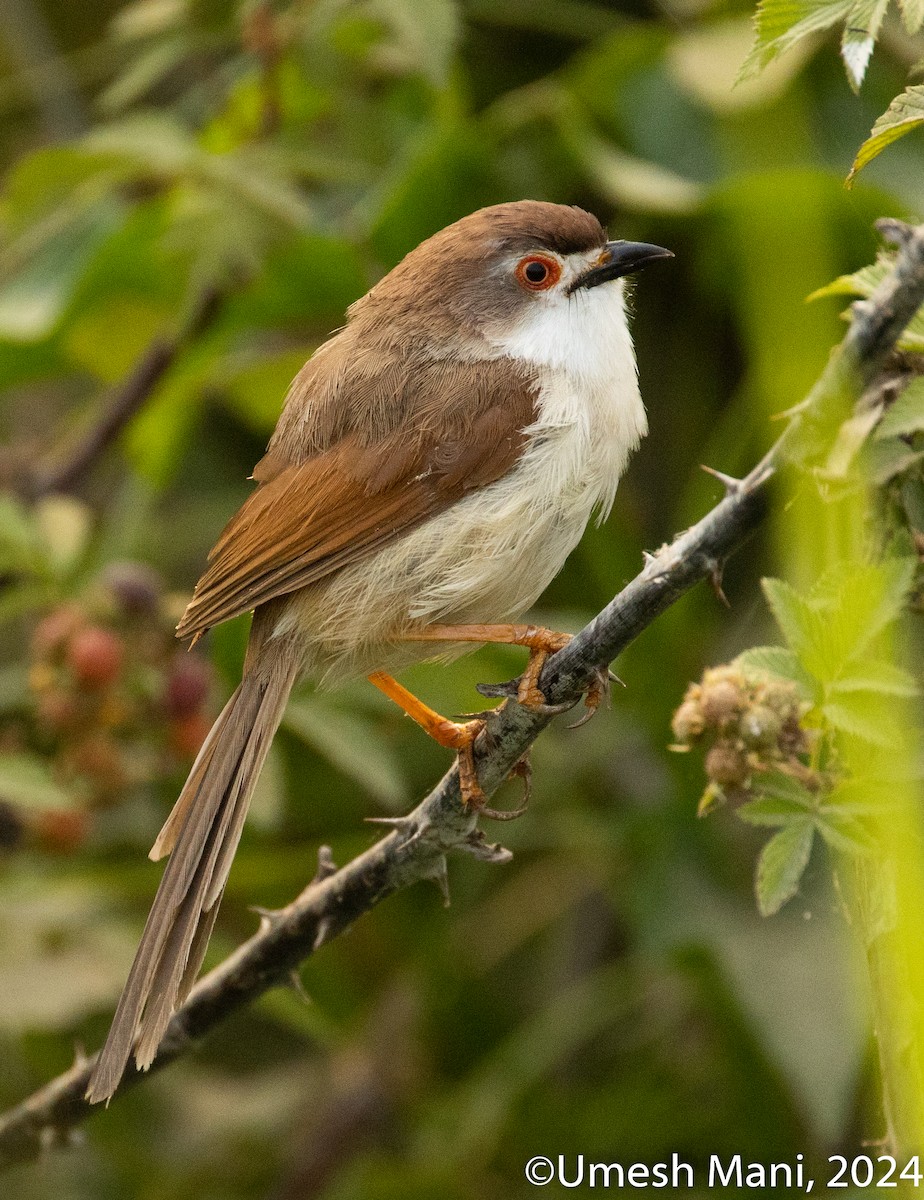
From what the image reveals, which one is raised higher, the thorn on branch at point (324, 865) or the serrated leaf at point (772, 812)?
the serrated leaf at point (772, 812)

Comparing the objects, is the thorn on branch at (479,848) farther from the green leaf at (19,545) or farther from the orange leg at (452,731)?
the green leaf at (19,545)

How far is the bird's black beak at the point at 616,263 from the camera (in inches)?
124

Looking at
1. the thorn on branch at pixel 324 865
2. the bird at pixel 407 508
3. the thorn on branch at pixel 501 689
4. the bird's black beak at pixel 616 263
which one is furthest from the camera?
the bird's black beak at pixel 616 263

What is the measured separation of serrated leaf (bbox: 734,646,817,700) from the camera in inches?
69.6


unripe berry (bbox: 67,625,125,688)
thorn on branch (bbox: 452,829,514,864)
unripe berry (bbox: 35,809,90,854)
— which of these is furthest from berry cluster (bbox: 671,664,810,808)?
unripe berry (bbox: 35,809,90,854)

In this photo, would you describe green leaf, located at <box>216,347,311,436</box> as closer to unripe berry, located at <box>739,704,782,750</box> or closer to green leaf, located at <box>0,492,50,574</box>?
green leaf, located at <box>0,492,50,574</box>

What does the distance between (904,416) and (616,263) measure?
1641 mm

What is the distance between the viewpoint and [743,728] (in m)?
1.94

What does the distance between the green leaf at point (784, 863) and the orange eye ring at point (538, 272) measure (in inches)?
66.7

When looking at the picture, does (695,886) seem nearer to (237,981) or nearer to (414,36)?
(237,981)

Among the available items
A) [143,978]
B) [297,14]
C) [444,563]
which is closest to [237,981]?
[143,978]

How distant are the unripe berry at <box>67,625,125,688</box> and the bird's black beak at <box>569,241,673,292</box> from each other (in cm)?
135

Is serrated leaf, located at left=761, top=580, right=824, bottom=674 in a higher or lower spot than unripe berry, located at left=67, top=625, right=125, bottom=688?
higher

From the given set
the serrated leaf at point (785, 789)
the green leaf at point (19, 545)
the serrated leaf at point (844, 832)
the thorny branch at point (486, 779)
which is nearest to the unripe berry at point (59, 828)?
the green leaf at point (19, 545)
